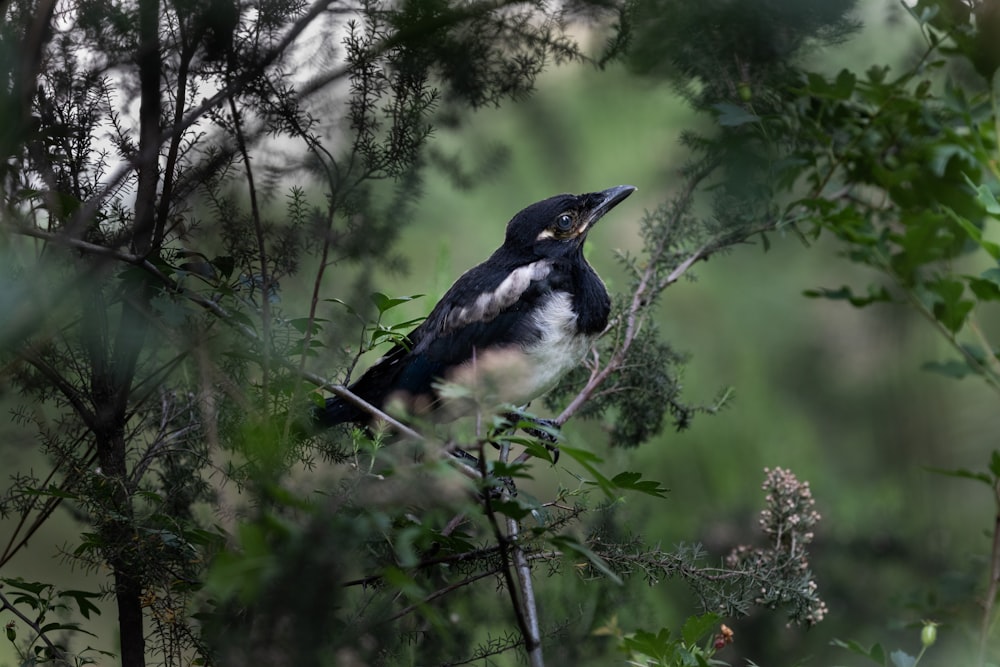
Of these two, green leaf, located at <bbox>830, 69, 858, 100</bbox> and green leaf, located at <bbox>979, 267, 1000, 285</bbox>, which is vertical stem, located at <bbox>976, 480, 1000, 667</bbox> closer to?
green leaf, located at <bbox>979, 267, 1000, 285</bbox>

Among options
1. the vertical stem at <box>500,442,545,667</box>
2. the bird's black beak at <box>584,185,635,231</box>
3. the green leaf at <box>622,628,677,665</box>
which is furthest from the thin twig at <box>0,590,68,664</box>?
the bird's black beak at <box>584,185,635,231</box>

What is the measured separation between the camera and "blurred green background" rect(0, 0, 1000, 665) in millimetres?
1938

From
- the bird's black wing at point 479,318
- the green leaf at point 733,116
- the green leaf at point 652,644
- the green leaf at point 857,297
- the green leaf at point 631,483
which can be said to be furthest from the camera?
the bird's black wing at point 479,318

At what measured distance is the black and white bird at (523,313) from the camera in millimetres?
1810

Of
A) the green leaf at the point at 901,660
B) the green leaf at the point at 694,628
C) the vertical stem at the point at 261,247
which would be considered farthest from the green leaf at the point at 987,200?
the vertical stem at the point at 261,247

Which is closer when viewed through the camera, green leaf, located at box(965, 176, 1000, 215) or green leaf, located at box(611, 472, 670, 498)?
green leaf, located at box(611, 472, 670, 498)

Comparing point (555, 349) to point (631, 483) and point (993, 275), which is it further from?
point (631, 483)

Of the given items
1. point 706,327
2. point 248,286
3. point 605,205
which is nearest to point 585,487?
point 248,286

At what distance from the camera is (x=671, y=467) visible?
242 centimetres

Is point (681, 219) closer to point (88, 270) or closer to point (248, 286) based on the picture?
point (248, 286)

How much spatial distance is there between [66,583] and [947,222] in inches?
70.8

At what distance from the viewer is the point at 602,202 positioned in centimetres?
198

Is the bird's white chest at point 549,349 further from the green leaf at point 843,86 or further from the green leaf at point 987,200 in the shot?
the green leaf at point 987,200

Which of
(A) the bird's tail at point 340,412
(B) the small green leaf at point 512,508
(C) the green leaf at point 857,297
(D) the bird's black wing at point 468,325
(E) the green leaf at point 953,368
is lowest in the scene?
(B) the small green leaf at point 512,508
